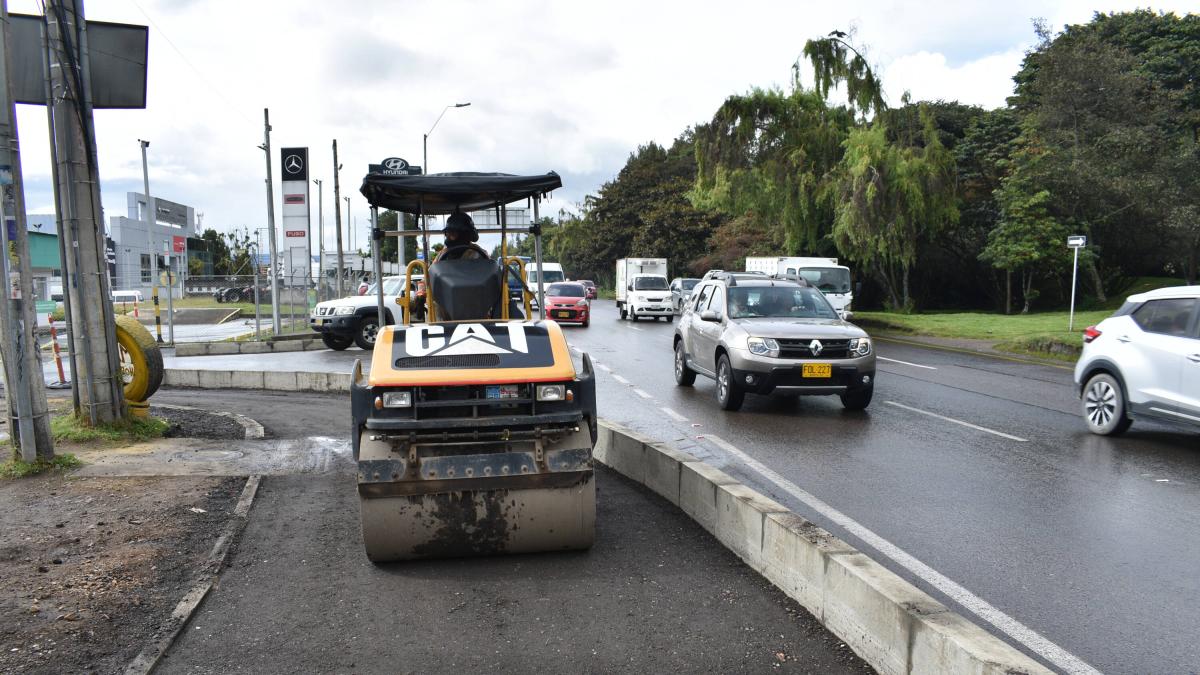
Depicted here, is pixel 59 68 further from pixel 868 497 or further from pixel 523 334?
pixel 868 497

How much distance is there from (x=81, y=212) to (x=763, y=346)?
25.2 feet

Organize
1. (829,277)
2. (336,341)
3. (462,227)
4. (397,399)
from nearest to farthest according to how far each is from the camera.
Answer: (397,399), (462,227), (336,341), (829,277)

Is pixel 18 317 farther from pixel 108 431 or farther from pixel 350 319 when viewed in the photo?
pixel 350 319

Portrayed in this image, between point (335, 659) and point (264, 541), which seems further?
point (264, 541)

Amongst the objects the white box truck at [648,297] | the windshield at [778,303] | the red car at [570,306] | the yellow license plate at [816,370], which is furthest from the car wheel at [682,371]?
the white box truck at [648,297]

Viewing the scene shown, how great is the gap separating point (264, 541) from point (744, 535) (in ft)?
10.4

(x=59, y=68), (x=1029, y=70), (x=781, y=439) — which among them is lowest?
(x=781, y=439)

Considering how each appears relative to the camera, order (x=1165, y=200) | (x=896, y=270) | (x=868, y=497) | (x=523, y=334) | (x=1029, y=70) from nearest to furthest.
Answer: (x=523, y=334) → (x=868, y=497) → (x=1165, y=200) → (x=896, y=270) → (x=1029, y=70)

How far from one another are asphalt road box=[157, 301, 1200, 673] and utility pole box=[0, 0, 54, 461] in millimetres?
5962

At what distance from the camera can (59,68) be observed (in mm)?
9023

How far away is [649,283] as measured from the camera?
1401 inches

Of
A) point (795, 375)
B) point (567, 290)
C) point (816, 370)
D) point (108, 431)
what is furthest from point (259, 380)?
point (567, 290)

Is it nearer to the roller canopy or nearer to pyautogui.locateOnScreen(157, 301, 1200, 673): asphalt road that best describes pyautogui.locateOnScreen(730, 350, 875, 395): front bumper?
pyautogui.locateOnScreen(157, 301, 1200, 673): asphalt road

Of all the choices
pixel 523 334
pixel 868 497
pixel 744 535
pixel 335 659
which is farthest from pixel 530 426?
pixel 868 497
